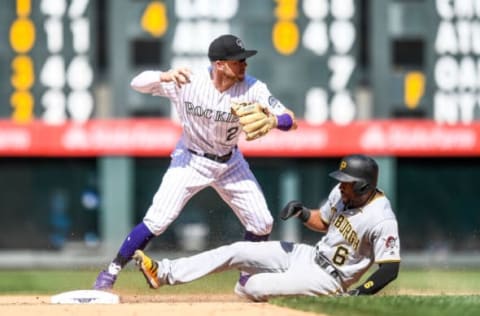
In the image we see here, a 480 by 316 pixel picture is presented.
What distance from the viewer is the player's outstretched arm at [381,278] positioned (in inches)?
322

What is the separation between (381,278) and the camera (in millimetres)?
8219

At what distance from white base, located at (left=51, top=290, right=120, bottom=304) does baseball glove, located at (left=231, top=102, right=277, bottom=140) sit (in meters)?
1.31

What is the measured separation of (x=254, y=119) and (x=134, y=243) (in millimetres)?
1216

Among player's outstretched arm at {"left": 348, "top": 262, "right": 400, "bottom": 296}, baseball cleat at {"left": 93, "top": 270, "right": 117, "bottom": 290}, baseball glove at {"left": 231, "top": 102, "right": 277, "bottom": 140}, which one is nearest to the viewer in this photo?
player's outstretched arm at {"left": 348, "top": 262, "right": 400, "bottom": 296}

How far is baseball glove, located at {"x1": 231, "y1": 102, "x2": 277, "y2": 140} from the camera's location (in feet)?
27.6

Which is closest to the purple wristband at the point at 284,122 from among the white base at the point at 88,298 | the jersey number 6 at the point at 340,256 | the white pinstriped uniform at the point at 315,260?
the white pinstriped uniform at the point at 315,260

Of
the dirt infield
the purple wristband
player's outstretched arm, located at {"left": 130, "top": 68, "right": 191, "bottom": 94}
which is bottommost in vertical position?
the dirt infield

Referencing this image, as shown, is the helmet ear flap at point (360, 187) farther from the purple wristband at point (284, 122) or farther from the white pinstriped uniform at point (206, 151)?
the white pinstriped uniform at point (206, 151)

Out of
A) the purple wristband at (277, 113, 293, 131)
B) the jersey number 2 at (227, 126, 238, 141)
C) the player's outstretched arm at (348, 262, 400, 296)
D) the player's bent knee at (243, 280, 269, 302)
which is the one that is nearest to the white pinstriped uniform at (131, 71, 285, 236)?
the jersey number 2 at (227, 126, 238, 141)

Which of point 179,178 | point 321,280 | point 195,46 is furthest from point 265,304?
point 195,46

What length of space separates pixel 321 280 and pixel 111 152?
18138 mm

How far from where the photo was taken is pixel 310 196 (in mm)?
26859

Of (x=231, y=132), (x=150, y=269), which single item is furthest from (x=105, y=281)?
(x=231, y=132)

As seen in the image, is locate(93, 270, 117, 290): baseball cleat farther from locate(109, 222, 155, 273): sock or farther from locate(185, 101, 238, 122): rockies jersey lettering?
locate(185, 101, 238, 122): rockies jersey lettering
